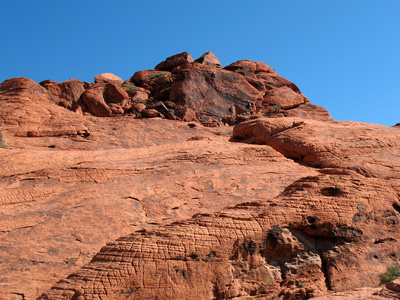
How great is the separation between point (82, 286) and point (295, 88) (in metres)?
24.3

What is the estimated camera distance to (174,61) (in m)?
27.5

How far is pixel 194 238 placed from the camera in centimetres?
544

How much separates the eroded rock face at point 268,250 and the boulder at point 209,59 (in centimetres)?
1966

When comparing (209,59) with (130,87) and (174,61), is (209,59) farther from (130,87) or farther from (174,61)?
(130,87)

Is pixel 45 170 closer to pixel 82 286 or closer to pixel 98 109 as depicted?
pixel 82 286

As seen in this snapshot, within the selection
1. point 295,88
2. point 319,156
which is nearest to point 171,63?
point 295,88

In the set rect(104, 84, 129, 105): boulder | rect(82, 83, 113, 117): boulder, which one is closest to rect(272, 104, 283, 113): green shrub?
rect(104, 84, 129, 105): boulder

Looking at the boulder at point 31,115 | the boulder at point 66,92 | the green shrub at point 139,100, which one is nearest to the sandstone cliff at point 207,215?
the boulder at point 31,115

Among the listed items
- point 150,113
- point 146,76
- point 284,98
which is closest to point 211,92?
point 284,98

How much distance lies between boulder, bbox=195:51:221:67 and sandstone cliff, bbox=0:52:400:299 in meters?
14.9

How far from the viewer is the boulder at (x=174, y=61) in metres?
27.3

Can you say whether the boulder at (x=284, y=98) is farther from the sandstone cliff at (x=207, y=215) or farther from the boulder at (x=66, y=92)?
the sandstone cliff at (x=207, y=215)

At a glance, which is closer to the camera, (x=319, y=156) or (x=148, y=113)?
(x=319, y=156)

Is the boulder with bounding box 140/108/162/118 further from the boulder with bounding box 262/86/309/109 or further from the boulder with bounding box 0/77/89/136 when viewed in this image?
the boulder with bounding box 262/86/309/109
